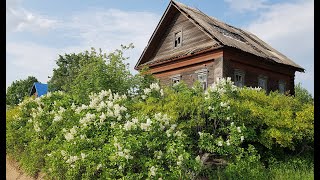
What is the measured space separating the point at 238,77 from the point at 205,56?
7.59 ft

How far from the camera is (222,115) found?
9.77 metres

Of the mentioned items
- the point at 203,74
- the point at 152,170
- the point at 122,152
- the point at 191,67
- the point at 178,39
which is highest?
the point at 178,39

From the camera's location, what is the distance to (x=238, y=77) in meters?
21.8

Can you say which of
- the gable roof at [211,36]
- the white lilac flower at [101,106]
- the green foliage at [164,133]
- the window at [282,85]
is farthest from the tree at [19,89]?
the white lilac flower at [101,106]

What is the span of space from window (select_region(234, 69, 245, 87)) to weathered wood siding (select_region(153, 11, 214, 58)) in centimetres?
217

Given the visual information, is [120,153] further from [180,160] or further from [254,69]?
[254,69]

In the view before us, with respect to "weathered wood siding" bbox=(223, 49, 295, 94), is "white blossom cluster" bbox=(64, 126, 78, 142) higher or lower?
lower

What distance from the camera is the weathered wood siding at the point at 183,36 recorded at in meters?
22.1

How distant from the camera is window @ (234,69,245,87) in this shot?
21342mm

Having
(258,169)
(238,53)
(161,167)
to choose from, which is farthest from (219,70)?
(161,167)

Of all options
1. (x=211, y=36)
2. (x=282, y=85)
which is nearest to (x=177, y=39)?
(x=211, y=36)

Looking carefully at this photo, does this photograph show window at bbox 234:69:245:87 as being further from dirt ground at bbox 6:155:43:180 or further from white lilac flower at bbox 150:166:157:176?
white lilac flower at bbox 150:166:157:176

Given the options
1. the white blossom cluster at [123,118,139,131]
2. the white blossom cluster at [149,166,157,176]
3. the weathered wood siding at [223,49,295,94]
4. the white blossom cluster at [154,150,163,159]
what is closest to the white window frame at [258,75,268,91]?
the weathered wood siding at [223,49,295,94]
